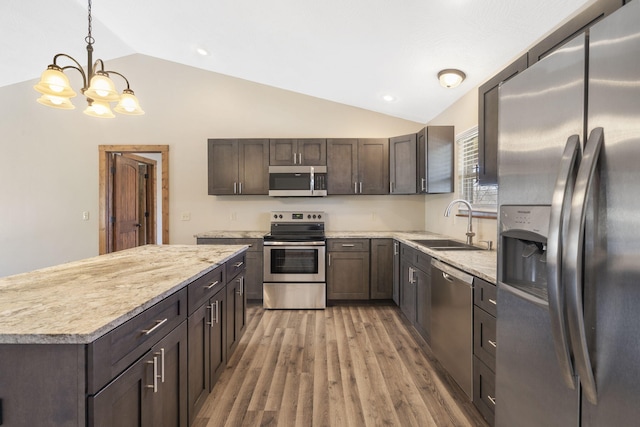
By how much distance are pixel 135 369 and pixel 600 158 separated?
1.58m

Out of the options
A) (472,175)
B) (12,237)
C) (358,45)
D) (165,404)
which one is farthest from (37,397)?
(12,237)

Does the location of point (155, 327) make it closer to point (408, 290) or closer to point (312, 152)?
point (408, 290)

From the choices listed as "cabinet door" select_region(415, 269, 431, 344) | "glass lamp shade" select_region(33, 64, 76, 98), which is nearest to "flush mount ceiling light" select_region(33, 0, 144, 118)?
"glass lamp shade" select_region(33, 64, 76, 98)

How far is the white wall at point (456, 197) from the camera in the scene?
8.92 feet

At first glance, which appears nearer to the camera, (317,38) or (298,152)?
(317,38)

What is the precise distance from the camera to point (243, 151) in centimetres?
390

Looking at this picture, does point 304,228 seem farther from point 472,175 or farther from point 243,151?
point 472,175

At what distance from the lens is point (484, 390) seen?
63.9 inches

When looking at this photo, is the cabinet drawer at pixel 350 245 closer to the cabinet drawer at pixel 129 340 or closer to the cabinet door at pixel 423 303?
the cabinet door at pixel 423 303

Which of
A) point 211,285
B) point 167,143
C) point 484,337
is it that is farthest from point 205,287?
point 167,143

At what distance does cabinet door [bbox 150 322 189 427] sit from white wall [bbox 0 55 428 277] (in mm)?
2925

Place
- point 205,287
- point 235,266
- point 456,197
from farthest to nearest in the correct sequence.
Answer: point 456,197 < point 235,266 < point 205,287

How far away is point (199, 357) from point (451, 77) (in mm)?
2996

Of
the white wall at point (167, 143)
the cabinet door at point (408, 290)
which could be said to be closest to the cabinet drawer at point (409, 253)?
the cabinet door at point (408, 290)
